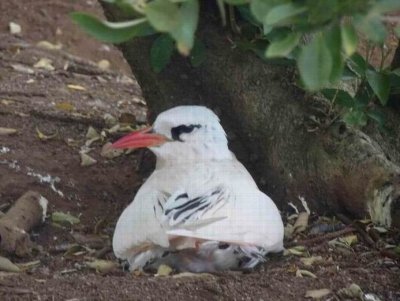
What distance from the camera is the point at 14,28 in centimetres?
703

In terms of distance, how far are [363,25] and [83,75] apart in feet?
14.3

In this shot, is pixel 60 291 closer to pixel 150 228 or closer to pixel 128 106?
pixel 150 228

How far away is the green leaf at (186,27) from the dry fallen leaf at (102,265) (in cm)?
172

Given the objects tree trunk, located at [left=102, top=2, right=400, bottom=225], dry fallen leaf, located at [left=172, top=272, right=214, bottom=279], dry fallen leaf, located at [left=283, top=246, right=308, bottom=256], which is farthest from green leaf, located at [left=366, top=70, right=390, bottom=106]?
dry fallen leaf, located at [left=172, top=272, right=214, bottom=279]

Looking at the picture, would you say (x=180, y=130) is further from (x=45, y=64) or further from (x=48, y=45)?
(x=48, y=45)

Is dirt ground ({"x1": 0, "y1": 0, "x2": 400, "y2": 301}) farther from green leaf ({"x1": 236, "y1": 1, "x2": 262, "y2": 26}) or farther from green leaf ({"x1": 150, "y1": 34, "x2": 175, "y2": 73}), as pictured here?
green leaf ({"x1": 236, "y1": 1, "x2": 262, "y2": 26})

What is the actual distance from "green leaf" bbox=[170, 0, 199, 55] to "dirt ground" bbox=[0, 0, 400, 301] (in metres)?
1.36

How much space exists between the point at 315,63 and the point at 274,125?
2231mm

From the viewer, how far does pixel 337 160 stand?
13.9ft

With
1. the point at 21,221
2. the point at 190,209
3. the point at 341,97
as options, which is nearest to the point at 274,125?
the point at 341,97

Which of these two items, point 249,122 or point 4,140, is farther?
point 4,140

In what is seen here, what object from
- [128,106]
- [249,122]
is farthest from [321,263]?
[128,106]

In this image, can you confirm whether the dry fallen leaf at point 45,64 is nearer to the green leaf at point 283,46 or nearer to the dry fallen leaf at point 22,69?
the dry fallen leaf at point 22,69

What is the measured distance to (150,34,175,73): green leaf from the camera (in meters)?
4.26
